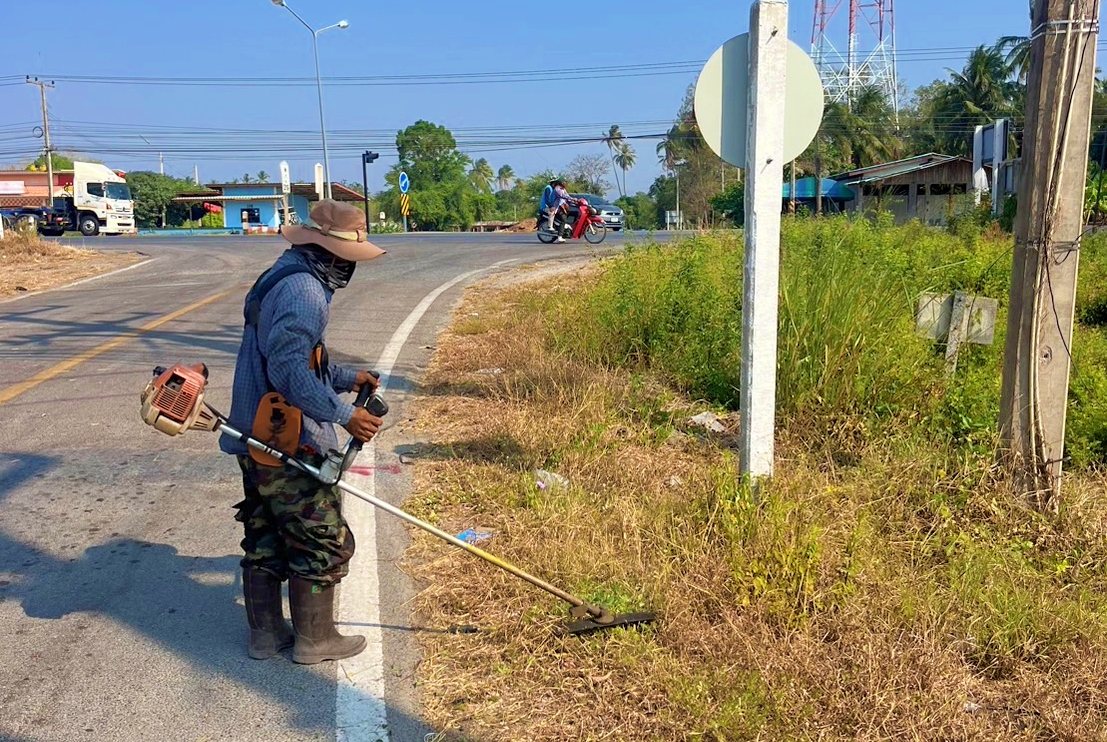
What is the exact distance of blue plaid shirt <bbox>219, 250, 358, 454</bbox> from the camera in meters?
3.05

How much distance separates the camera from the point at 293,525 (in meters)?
3.24

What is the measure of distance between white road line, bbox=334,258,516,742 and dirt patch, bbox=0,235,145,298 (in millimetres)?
11886

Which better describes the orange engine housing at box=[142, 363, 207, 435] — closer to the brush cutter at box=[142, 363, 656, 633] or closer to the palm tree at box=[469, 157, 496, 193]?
the brush cutter at box=[142, 363, 656, 633]

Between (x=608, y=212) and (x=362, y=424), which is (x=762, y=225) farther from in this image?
(x=608, y=212)

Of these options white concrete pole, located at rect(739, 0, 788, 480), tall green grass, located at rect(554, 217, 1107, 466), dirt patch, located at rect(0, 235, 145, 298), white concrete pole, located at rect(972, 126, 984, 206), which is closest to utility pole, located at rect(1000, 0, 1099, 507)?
tall green grass, located at rect(554, 217, 1107, 466)

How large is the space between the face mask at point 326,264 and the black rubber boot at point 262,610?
115 centimetres

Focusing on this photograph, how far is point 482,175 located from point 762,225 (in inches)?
3238

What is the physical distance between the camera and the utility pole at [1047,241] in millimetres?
3861

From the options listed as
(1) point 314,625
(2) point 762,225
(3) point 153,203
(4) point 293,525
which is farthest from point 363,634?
(3) point 153,203

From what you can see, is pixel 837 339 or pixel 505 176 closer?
pixel 837 339

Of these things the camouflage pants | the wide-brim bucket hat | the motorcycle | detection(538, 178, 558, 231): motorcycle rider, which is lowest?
the camouflage pants

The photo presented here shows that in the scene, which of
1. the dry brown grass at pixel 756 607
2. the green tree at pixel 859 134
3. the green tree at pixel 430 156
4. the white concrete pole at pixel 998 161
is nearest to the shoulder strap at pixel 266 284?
the dry brown grass at pixel 756 607

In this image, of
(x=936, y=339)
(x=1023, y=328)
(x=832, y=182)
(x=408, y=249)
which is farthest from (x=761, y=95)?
(x=832, y=182)

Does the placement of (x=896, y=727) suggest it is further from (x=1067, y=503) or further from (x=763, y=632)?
(x=1067, y=503)
